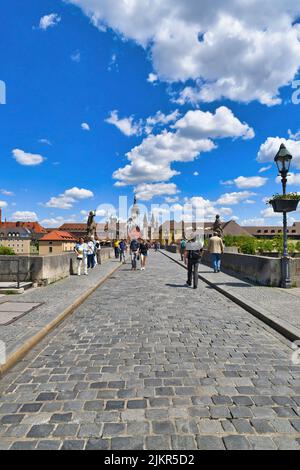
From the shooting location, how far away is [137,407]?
3059 millimetres

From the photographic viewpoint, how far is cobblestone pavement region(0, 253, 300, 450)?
2615 mm

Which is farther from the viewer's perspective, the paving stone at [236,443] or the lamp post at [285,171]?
the lamp post at [285,171]

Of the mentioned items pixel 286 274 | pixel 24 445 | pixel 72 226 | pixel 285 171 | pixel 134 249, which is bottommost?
pixel 24 445

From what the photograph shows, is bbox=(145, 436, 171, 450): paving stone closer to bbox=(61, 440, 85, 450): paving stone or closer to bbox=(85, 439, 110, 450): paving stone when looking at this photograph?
bbox=(85, 439, 110, 450): paving stone

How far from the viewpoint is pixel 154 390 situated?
3402mm

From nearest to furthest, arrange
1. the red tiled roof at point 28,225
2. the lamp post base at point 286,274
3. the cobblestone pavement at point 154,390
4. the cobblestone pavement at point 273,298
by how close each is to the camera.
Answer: the cobblestone pavement at point 154,390, the cobblestone pavement at point 273,298, the lamp post base at point 286,274, the red tiled roof at point 28,225

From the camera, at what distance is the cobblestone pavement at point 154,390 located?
8.58 feet

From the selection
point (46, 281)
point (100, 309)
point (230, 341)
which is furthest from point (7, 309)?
point (230, 341)

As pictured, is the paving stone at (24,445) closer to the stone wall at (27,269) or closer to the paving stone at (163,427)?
the paving stone at (163,427)

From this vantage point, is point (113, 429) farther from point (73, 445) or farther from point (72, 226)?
point (72, 226)

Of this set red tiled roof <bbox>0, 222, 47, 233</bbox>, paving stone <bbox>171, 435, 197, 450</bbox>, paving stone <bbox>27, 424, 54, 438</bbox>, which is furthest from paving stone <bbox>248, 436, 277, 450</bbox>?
red tiled roof <bbox>0, 222, 47, 233</bbox>

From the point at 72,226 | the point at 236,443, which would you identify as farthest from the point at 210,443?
the point at 72,226

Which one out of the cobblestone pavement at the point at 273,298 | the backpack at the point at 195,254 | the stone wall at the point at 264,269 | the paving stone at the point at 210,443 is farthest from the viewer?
the backpack at the point at 195,254

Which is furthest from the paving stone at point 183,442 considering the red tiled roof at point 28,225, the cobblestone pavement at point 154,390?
the red tiled roof at point 28,225
